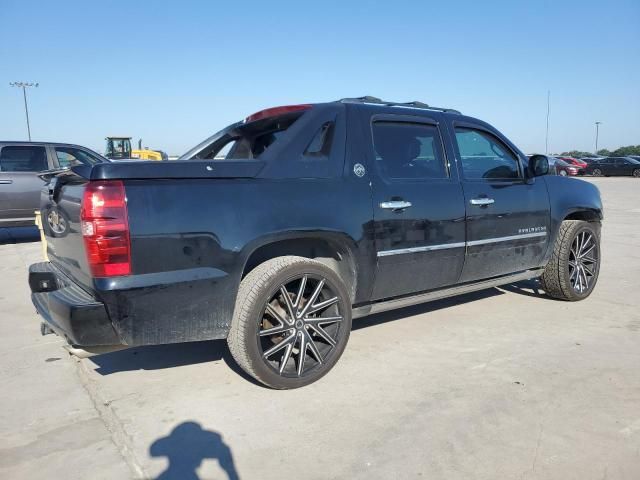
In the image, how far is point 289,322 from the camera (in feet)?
10.5

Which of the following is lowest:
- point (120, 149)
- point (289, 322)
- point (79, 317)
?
point (289, 322)

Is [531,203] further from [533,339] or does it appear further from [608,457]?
[608,457]

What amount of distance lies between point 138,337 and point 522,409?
87.9 inches

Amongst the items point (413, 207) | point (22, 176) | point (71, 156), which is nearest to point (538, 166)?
point (413, 207)

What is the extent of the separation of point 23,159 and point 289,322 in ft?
26.8

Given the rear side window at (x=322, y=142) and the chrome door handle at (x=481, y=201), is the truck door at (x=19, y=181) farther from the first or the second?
the chrome door handle at (x=481, y=201)

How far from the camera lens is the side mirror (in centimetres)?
452

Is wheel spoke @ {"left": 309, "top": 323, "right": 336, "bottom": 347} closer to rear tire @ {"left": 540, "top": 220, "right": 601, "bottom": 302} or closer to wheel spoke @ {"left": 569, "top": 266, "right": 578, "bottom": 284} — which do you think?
rear tire @ {"left": 540, "top": 220, "right": 601, "bottom": 302}

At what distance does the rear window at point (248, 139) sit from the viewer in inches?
153

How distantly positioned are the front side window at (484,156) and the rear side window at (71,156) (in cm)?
761

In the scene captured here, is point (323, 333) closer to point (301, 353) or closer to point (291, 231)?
point (301, 353)

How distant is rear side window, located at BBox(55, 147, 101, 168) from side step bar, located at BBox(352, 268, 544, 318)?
25.4 ft

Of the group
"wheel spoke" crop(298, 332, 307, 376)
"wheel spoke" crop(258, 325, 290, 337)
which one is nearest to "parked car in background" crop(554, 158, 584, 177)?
"wheel spoke" crop(298, 332, 307, 376)

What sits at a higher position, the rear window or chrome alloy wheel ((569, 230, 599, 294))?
the rear window
